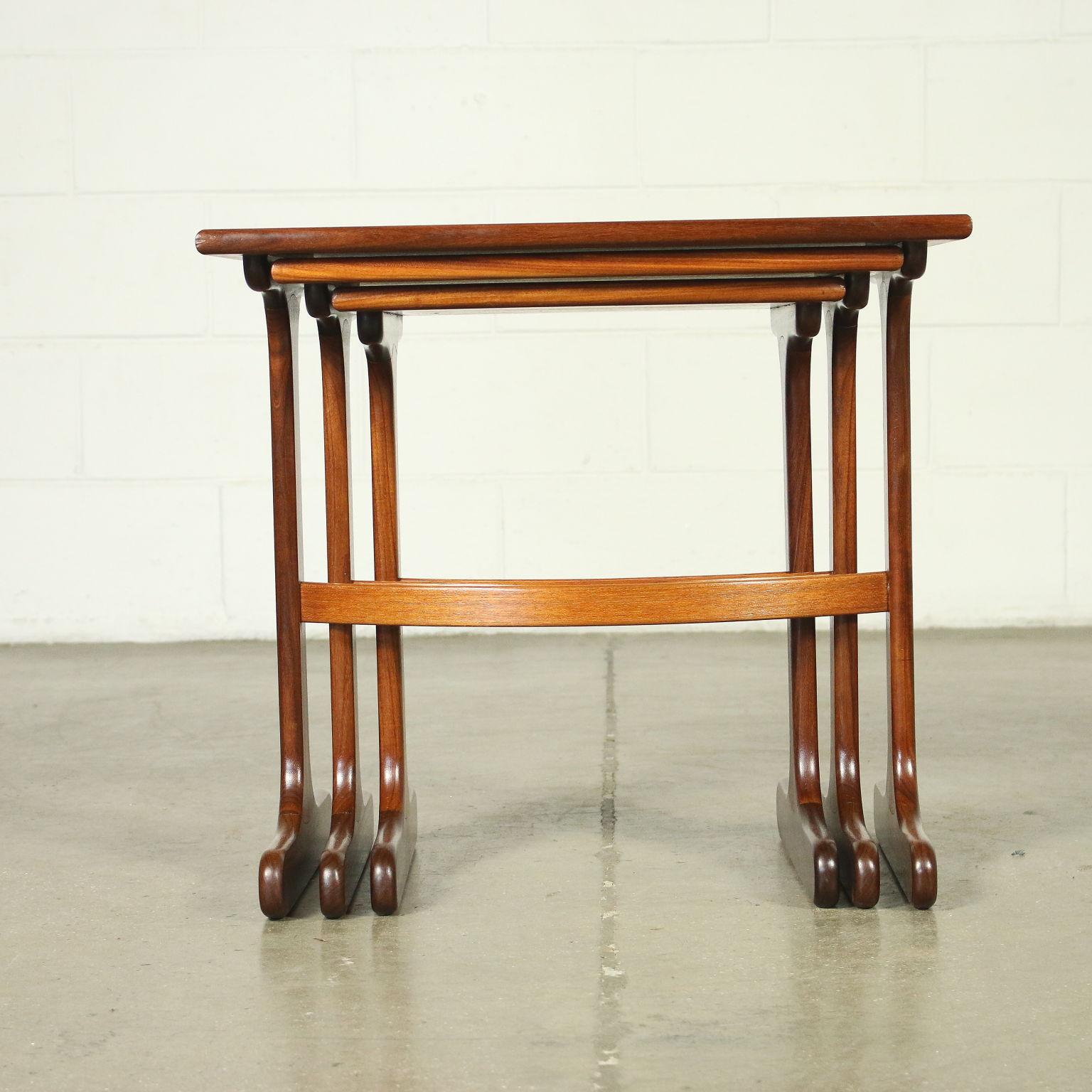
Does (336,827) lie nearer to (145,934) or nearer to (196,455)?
(145,934)

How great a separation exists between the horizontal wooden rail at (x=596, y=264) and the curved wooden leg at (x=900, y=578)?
0.34 ft

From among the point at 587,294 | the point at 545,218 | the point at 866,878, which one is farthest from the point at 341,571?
the point at 545,218

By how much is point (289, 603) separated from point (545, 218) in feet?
7.22

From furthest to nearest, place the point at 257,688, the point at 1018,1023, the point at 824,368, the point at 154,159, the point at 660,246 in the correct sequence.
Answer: the point at 154,159 → the point at 824,368 → the point at 257,688 → the point at 660,246 → the point at 1018,1023

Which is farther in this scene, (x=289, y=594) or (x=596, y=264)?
(x=289, y=594)

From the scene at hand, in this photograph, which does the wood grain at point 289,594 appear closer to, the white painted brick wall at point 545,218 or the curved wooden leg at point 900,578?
the curved wooden leg at point 900,578

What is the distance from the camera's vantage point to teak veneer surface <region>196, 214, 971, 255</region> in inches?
50.5

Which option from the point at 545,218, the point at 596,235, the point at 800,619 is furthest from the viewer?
the point at 545,218

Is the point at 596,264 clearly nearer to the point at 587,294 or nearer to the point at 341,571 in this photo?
the point at 587,294

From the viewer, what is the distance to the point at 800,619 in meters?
1.60

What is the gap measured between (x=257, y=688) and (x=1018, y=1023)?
79.0 inches

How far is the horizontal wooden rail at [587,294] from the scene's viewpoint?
4.75 feet

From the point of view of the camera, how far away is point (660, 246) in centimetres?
131

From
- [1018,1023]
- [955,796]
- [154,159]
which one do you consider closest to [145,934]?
[1018,1023]
